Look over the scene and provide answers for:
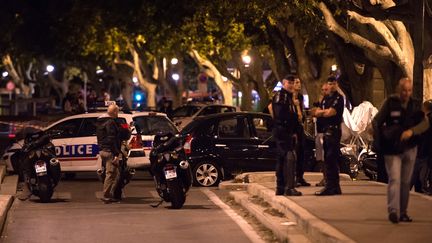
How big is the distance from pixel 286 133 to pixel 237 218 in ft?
4.70

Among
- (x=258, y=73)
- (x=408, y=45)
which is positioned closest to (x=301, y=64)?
(x=408, y=45)

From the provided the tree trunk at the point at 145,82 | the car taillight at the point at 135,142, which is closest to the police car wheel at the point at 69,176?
the car taillight at the point at 135,142

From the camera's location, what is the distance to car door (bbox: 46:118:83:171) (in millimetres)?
19828

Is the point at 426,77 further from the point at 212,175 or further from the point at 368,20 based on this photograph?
the point at 212,175

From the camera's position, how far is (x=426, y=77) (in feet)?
75.2

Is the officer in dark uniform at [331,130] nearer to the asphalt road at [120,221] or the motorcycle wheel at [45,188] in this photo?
the asphalt road at [120,221]

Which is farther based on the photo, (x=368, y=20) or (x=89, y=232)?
Result: (x=368, y=20)

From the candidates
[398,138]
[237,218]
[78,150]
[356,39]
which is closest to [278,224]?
[237,218]

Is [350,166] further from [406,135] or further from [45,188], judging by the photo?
[406,135]

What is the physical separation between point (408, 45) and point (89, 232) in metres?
13.5

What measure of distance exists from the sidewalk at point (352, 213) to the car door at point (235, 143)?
2.98 metres

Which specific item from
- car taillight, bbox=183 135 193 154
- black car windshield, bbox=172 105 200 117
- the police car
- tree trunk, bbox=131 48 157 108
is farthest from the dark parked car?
tree trunk, bbox=131 48 157 108

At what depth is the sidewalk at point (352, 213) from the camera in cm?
1021

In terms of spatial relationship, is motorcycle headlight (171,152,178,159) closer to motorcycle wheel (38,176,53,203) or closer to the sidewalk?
the sidewalk
